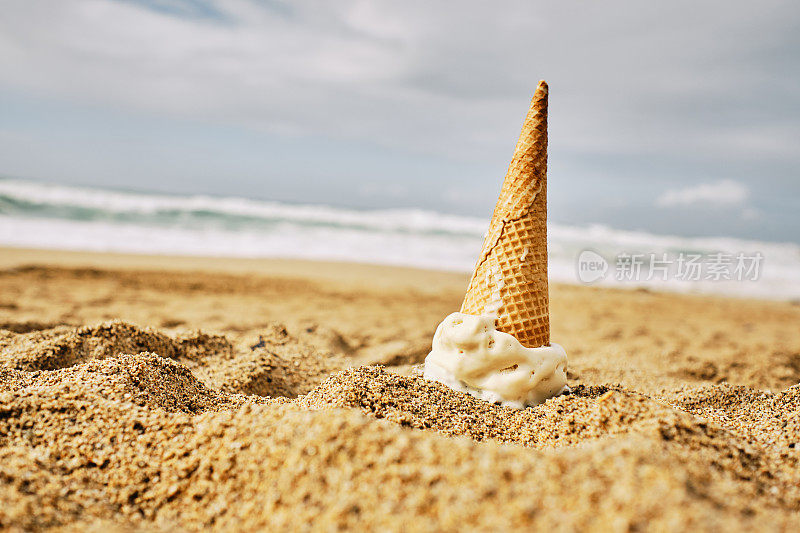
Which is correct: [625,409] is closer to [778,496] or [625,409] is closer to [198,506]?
[778,496]

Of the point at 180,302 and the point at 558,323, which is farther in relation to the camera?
the point at 558,323

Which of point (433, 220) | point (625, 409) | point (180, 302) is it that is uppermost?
point (433, 220)

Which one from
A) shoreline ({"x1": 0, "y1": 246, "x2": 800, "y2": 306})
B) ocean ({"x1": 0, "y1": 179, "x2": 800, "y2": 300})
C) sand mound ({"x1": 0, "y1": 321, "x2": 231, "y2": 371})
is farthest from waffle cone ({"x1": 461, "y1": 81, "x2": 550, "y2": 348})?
ocean ({"x1": 0, "y1": 179, "x2": 800, "y2": 300})

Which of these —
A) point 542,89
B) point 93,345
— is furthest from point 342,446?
point 93,345

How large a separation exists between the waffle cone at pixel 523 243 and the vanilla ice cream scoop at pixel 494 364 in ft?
0.43

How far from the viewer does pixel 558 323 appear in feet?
21.9

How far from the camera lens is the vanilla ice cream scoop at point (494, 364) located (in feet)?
6.75

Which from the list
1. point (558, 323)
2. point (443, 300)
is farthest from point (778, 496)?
point (443, 300)

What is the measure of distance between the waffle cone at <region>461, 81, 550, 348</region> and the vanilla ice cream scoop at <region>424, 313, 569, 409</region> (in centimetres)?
13

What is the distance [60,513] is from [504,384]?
1516mm

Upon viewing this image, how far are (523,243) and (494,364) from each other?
0.58 meters

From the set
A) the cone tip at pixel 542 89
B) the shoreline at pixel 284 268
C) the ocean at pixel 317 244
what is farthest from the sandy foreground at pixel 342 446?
the ocean at pixel 317 244

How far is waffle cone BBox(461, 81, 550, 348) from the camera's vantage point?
224cm

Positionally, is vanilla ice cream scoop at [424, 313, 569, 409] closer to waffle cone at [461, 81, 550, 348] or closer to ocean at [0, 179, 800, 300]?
waffle cone at [461, 81, 550, 348]
